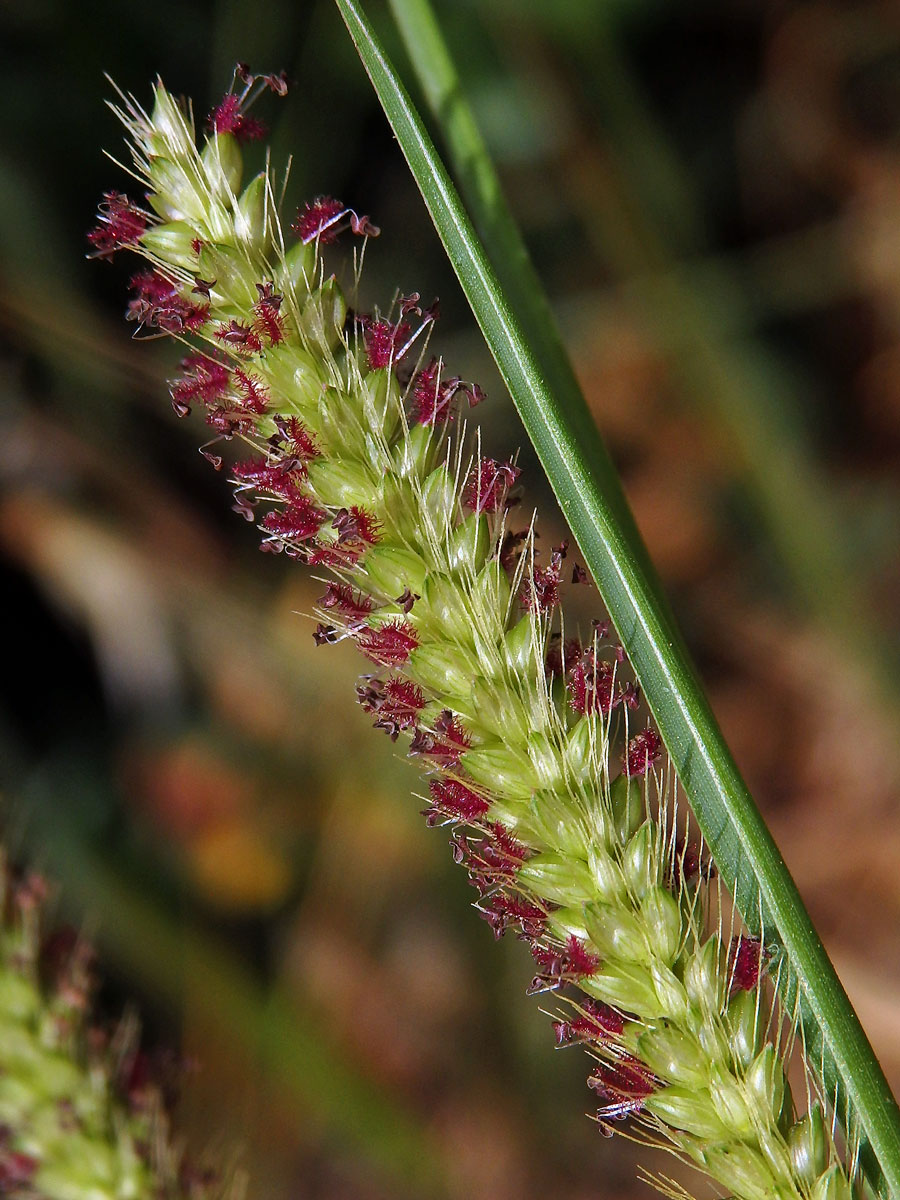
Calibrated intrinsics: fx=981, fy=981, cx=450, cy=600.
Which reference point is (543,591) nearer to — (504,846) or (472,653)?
(472,653)

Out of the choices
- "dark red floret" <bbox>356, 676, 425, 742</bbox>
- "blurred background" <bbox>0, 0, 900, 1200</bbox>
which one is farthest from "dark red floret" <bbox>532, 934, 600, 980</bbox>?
"blurred background" <bbox>0, 0, 900, 1200</bbox>

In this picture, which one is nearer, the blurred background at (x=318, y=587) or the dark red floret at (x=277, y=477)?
the dark red floret at (x=277, y=477)

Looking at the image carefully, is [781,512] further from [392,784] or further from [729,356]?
[392,784]

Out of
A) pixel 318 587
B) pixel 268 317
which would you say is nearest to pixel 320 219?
pixel 268 317

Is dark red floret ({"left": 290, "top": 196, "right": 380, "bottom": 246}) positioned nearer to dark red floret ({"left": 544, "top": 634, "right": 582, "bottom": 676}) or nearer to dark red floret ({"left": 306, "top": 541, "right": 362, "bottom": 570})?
dark red floret ({"left": 306, "top": 541, "right": 362, "bottom": 570})

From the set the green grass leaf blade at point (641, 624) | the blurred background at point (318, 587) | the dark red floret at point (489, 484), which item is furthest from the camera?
the blurred background at point (318, 587)

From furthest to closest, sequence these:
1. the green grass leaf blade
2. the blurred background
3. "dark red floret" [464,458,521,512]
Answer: the blurred background
"dark red floret" [464,458,521,512]
the green grass leaf blade

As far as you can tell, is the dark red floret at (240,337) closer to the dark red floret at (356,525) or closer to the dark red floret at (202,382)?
the dark red floret at (202,382)

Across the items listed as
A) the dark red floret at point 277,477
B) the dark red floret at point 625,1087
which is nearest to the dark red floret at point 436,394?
the dark red floret at point 277,477
